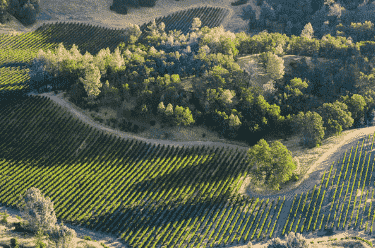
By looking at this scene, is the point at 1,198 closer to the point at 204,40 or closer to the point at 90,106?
the point at 90,106

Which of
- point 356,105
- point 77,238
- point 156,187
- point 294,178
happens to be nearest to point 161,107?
point 156,187

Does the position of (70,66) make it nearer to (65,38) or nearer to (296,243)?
(65,38)

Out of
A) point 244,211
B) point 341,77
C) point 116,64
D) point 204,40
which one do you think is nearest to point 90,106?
point 116,64

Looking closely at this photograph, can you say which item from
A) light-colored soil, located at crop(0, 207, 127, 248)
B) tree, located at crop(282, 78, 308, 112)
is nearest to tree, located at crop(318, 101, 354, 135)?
tree, located at crop(282, 78, 308, 112)

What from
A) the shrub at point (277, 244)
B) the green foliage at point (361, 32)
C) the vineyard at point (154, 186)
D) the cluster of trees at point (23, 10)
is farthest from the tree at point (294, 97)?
the cluster of trees at point (23, 10)

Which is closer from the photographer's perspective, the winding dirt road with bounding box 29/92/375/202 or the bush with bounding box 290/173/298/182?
the winding dirt road with bounding box 29/92/375/202

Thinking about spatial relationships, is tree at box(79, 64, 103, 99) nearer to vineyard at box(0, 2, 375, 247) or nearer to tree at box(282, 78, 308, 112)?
vineyard at box(0, 2, 375, 247)

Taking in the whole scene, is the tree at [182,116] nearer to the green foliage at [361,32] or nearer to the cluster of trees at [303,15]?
the cluster of trees at [303,15]
